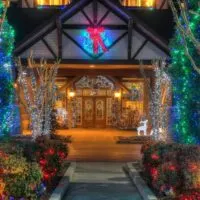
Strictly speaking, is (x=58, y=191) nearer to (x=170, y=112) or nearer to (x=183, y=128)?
(x=183, y=128)

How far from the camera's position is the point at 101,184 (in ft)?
47.0

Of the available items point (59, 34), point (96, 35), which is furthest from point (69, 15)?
point (96, 35)

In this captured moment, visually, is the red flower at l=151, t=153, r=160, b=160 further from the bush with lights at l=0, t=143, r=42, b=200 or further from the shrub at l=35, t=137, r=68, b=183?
the bush with lights at l=0, t=143, r=42, b=200

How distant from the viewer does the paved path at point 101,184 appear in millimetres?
12484

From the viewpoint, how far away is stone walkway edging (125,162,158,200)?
11.4 metres

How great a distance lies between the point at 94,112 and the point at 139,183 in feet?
86.5

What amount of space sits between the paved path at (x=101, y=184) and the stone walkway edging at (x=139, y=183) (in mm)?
151

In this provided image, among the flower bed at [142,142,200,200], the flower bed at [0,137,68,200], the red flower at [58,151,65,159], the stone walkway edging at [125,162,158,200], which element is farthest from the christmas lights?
→ the flower bed at [0,137,68,200]

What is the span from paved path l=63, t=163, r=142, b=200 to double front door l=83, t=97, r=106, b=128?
2070 cm

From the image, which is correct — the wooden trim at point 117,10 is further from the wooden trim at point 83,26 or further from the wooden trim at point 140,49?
the wooden trim at point 140,49

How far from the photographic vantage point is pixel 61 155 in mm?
14945

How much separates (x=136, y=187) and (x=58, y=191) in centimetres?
242

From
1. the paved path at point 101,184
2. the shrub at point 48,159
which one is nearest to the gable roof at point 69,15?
the paved path at point 101,184

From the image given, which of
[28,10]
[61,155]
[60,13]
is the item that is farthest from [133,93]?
[61,155]
